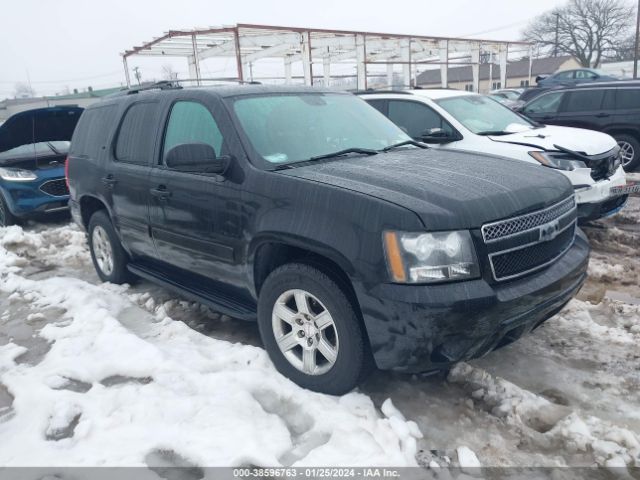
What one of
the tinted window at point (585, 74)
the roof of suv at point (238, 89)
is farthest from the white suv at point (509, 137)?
the tinted window at point (585, 74)

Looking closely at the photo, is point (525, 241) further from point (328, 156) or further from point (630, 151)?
point (630, 151)

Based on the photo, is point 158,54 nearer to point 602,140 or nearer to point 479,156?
point 602,140

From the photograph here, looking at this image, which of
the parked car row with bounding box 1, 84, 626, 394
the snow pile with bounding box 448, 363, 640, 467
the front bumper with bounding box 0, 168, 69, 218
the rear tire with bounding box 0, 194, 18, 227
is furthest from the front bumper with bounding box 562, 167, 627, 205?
the rear tire with bounding box 0, 194, 18, 227

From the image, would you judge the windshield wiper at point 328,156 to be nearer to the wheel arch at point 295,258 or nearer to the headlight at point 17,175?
the wheel arch at point 295,258

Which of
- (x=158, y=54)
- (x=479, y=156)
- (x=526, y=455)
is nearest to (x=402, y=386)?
(x=526, y=455)

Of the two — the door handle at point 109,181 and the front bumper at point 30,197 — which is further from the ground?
the door handle at point 109,181

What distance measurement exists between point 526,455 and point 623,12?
67.7 meters

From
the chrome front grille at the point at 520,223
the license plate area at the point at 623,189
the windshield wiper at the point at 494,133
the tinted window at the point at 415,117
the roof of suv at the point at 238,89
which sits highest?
the roof of suv at the point at 238,89

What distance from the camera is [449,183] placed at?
9.66 feet

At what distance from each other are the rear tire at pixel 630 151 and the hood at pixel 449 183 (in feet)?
23.5

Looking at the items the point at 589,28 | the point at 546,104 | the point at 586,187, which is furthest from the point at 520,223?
the point at 589,28

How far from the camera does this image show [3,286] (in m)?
5.73

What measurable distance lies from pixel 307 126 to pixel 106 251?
2806mm

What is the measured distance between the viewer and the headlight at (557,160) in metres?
5.89
